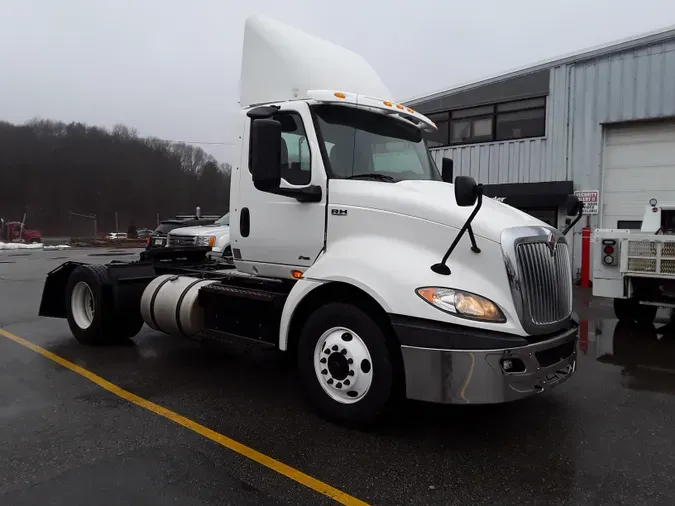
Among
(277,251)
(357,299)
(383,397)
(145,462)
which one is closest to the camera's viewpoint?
(145,462)

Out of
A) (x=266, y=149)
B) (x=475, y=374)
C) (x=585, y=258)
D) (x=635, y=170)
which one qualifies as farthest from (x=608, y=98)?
(x=475, y=374)

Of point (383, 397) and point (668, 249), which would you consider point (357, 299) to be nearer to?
point (383, 397)

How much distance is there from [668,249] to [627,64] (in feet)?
28.7

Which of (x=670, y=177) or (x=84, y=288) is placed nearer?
(x=84, y=288)

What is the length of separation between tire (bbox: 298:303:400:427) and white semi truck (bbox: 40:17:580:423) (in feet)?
0.04

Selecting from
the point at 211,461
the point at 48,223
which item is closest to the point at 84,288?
the point at 211,461

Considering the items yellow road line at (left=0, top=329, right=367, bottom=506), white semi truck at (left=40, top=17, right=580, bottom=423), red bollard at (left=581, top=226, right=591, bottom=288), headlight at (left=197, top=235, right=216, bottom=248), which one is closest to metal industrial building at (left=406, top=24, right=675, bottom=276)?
red bollard at (left=581, top=226, right=591, bottom=288)

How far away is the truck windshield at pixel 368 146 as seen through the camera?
482 centimetres

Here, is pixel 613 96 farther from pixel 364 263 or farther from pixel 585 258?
pixel 364 263

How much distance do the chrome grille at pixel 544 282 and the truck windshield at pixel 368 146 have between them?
1422 mm

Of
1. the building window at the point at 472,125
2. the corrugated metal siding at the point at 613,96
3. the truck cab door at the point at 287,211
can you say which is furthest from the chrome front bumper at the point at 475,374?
the building window at the point at 472,125

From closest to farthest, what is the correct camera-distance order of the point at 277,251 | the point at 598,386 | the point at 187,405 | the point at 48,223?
the point at 187,405 → the point at 277,251 → the point at 598,386 → the point at 48,223

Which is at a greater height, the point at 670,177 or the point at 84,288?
the point at 670,177

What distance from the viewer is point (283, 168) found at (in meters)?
4.90
